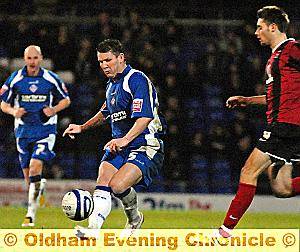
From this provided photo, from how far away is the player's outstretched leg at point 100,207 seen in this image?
A: 7.48 m

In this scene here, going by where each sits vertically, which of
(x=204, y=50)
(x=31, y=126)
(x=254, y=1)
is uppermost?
(x=254, y=1)

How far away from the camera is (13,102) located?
11664 mm

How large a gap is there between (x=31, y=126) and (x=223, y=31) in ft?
A: 34.2

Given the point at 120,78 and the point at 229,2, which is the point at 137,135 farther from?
the point at 229,2

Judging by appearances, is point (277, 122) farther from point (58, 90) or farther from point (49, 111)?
point (58, 90)

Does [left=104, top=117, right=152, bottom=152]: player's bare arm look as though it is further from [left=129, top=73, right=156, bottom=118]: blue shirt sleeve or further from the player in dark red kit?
the player in dark red kit

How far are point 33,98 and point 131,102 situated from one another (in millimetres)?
3711

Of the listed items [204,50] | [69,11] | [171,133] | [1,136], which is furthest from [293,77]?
[69,11]

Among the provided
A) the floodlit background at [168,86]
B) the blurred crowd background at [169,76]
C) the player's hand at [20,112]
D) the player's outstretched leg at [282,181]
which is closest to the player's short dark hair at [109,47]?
the player's outstretched leg at [282,181]

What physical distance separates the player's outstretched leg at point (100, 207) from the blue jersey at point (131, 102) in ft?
2.05

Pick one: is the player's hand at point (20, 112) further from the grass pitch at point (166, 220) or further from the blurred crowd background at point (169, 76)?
the blurred crowd background at point (169, 76)

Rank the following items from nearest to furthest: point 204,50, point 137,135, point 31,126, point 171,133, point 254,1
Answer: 1. point 137,135
2. point 31,126
3. point 171,133
4. point 204,50
5. point 254,1

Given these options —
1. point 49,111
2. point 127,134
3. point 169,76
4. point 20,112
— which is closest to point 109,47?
point 127,134

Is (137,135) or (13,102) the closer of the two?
(137,135)
